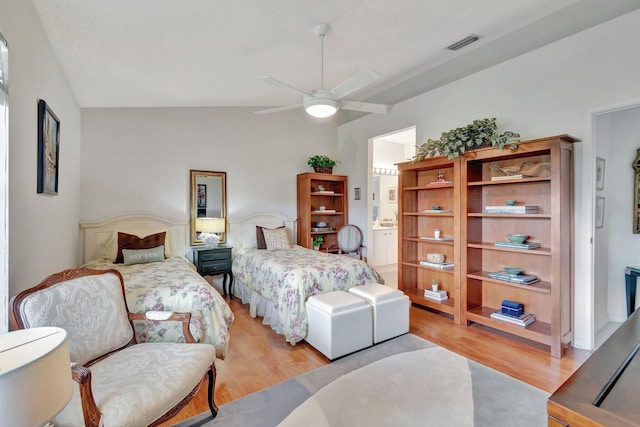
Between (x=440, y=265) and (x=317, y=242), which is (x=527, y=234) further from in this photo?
(x=317, y=242)

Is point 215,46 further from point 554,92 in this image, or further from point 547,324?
point 547,324

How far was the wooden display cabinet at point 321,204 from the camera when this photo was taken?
5.09 metres

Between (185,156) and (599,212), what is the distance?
16.4 ft

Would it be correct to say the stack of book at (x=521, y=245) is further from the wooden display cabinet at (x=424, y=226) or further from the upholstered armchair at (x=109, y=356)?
the upholstered armchair at (x=109, y=356)

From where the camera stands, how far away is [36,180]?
1.96 metres

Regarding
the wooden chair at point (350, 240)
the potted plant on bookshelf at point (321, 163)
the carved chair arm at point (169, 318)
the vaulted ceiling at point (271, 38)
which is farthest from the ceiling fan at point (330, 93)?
the wooden chair at point (350, 240)

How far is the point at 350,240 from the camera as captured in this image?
5277mm

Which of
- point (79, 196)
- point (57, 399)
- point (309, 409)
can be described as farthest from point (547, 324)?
point (79, 196)

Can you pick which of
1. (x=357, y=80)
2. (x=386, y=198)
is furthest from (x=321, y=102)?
(x=386, y=198)

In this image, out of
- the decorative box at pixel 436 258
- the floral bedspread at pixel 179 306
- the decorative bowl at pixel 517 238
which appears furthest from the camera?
the decorative box at pixel 436 258

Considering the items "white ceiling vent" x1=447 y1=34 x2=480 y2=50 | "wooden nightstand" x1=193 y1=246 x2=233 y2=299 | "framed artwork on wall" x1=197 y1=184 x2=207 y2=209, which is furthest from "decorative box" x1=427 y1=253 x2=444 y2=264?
"framed artwork on wall" x1=197 y1=184 x2=207 y2=209

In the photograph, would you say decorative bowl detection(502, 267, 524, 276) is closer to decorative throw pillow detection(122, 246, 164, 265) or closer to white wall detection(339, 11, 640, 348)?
white wall detection(339, 11, 640, 348)

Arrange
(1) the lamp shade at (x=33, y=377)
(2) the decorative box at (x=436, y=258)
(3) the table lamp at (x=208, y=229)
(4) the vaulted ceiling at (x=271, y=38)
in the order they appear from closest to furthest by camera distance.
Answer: (1) the lamp shade at (x=33, y=377), (4) the vaulted ceiling at (x=271, y=38), (2) the decorative box at (x=436, y=258), (3) the table lamp at (x=208, y=229)

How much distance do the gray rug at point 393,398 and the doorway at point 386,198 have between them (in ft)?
10.2
